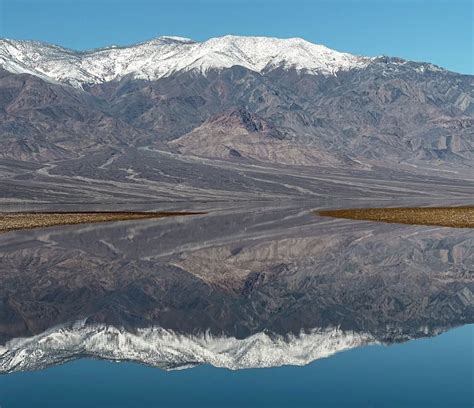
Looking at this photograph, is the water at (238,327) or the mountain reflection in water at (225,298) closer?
the water at (238,327)

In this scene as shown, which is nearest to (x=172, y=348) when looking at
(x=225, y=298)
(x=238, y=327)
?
(x=238, y=327)

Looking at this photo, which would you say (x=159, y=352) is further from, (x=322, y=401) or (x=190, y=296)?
(x=190, y=296)

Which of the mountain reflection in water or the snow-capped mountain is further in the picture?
the mountain reflection in water

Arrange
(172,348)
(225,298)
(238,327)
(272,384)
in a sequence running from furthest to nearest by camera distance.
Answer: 1. (225,298)
2. (238,327)
3. (172,348)
4. (272,384)

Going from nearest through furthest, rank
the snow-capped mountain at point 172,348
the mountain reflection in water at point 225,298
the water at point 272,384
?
the water at point 272,384 < the snow-capped mountain at point 172,348 < the mountain reflection in water at point 225,298

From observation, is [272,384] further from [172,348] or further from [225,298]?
[225,298]

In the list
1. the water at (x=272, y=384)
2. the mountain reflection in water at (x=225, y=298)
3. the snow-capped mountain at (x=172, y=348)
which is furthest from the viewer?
the mountain reflection in water at (x=225, y=298)
